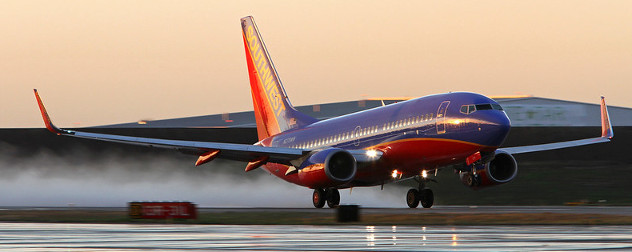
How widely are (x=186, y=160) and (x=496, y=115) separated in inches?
1105

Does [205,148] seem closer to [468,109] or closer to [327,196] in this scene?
[327,196]

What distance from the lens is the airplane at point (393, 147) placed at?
43344 mm

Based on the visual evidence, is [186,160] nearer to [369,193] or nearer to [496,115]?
[369,193]

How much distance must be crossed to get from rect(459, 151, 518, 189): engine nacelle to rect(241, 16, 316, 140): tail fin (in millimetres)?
11522

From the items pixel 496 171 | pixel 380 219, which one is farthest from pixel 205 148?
pixel 496 171

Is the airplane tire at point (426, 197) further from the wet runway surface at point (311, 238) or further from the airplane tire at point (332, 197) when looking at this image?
the wet runway surface at point (311, 238)

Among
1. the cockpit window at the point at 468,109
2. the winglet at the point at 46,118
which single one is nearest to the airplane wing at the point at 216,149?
the winglet at the point at 46,118

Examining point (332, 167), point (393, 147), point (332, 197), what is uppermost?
Answer: point (393, 147)

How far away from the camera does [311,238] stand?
25.7m

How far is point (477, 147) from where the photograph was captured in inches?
1687

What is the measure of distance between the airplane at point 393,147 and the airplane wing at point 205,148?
43mm

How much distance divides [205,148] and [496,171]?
12.6 metres

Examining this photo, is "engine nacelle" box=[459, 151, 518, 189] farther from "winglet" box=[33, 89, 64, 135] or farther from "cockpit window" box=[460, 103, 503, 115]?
"winglet" box=[33, 89, 64, 135]

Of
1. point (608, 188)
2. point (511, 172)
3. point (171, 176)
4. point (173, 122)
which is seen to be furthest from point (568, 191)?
point (173, 122)
